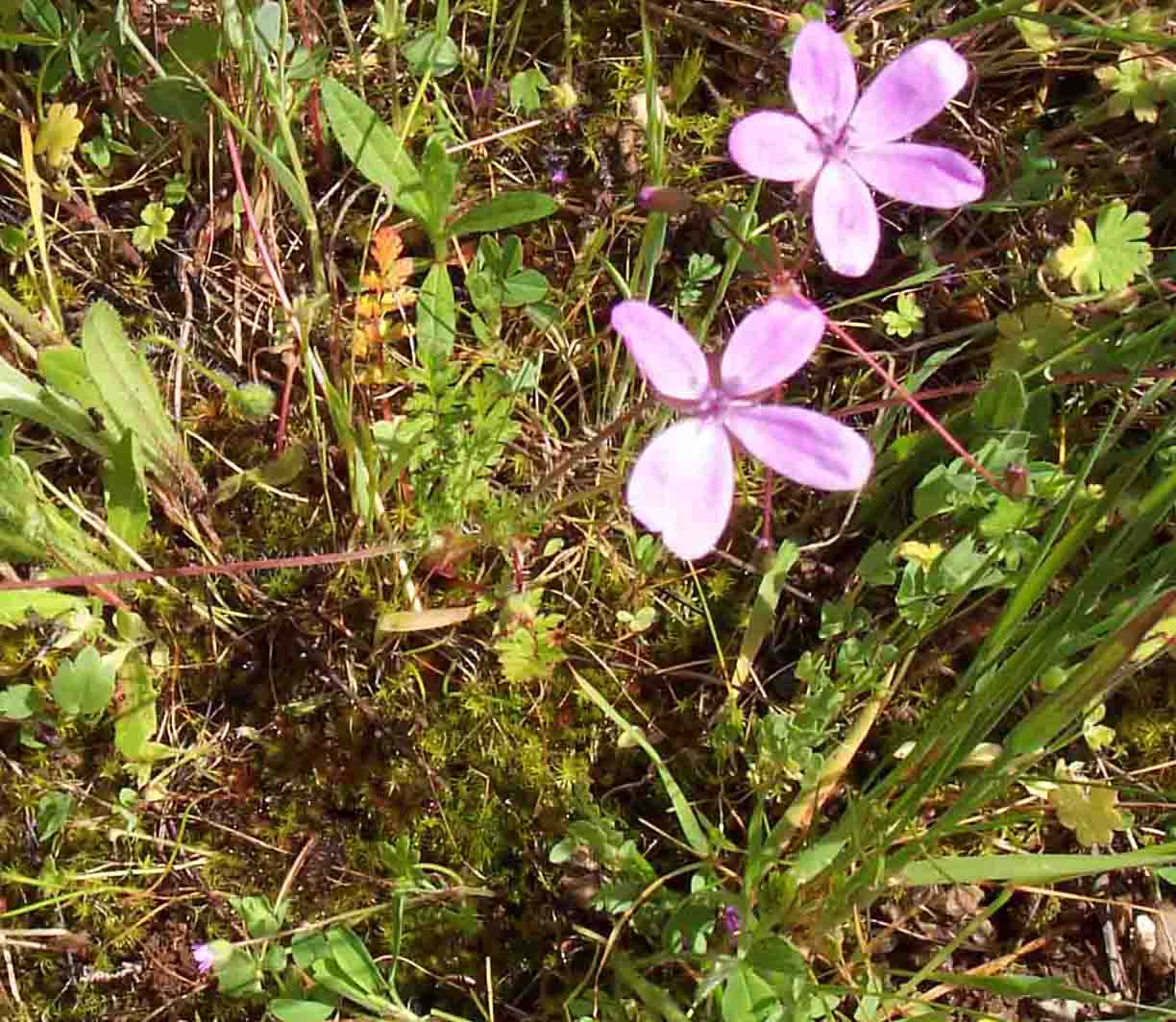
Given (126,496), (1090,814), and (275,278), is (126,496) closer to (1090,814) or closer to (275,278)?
(275,278)

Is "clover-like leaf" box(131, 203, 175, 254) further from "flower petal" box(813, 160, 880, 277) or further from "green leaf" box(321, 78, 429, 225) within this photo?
"flower petal" box(813, 160, 880, 277)

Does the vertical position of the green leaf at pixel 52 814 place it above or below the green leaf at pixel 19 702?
below

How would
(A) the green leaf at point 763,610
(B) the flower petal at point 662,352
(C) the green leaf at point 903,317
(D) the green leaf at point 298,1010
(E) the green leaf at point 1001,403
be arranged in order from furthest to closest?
(C) the green leaf at point 903,317 → (A) the green leaf at point 763,610 → (E) the green leaf at point 1001,403 → (D) the green leaf at point 298,1010 → (B) the flower petal at point 662,352

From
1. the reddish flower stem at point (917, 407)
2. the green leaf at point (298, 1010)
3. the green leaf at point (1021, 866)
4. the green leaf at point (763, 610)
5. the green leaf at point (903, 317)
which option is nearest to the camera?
the reddish flower stem at point (917, 407)

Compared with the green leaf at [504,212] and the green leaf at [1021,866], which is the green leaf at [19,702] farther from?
the green leaf at [1021,866]

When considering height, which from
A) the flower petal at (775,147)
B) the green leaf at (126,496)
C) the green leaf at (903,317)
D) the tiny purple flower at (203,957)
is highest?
the flower petal at (775,147)

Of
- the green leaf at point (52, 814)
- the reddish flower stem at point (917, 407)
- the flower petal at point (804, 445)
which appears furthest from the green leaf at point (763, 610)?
the green leaf at point (52, 814)

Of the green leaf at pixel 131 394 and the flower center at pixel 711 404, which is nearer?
the flower center at pixel 711 404

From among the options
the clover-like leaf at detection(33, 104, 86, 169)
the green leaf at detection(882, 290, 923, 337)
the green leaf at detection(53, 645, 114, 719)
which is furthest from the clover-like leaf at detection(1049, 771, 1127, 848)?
the clover-like leaf at detection(33, 104, 86, 169)
